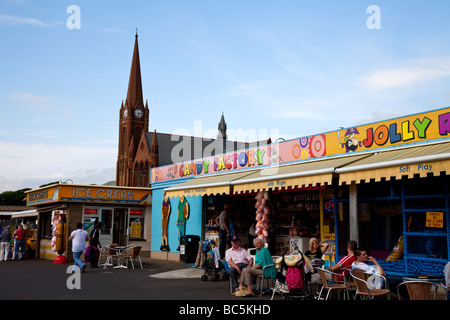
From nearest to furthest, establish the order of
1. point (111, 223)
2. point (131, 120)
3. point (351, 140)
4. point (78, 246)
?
point (351, 140) < point (78, 246) < point (111, 223) < point (131, 120)

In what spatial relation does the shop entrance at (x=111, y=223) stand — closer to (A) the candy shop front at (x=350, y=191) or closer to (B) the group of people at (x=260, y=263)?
(A) the candy shop front at (x=350, y=191)

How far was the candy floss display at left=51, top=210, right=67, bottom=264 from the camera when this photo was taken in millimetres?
19462

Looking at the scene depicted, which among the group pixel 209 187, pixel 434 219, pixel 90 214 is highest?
pixel 209 187

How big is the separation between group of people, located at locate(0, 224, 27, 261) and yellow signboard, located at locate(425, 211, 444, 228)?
693 inches

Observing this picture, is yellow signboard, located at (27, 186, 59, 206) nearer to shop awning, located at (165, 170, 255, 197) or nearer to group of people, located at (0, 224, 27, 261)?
group of people, located at (0, 224, 27, 261)

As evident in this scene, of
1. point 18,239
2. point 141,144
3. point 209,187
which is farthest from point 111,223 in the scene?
point 141,144

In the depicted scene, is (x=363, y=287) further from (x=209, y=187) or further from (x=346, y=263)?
(x=209, y=187)

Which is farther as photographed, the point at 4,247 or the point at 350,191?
the point at 4,247

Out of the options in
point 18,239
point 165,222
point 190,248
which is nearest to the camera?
point 190,248

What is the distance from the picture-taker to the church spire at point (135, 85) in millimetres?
74000

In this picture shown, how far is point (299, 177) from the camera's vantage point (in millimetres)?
10625

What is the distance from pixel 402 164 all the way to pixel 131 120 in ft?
220

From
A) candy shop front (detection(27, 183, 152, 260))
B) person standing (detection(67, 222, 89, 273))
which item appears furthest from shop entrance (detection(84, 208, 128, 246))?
person standing (detection(67, 222, 89, 273))
